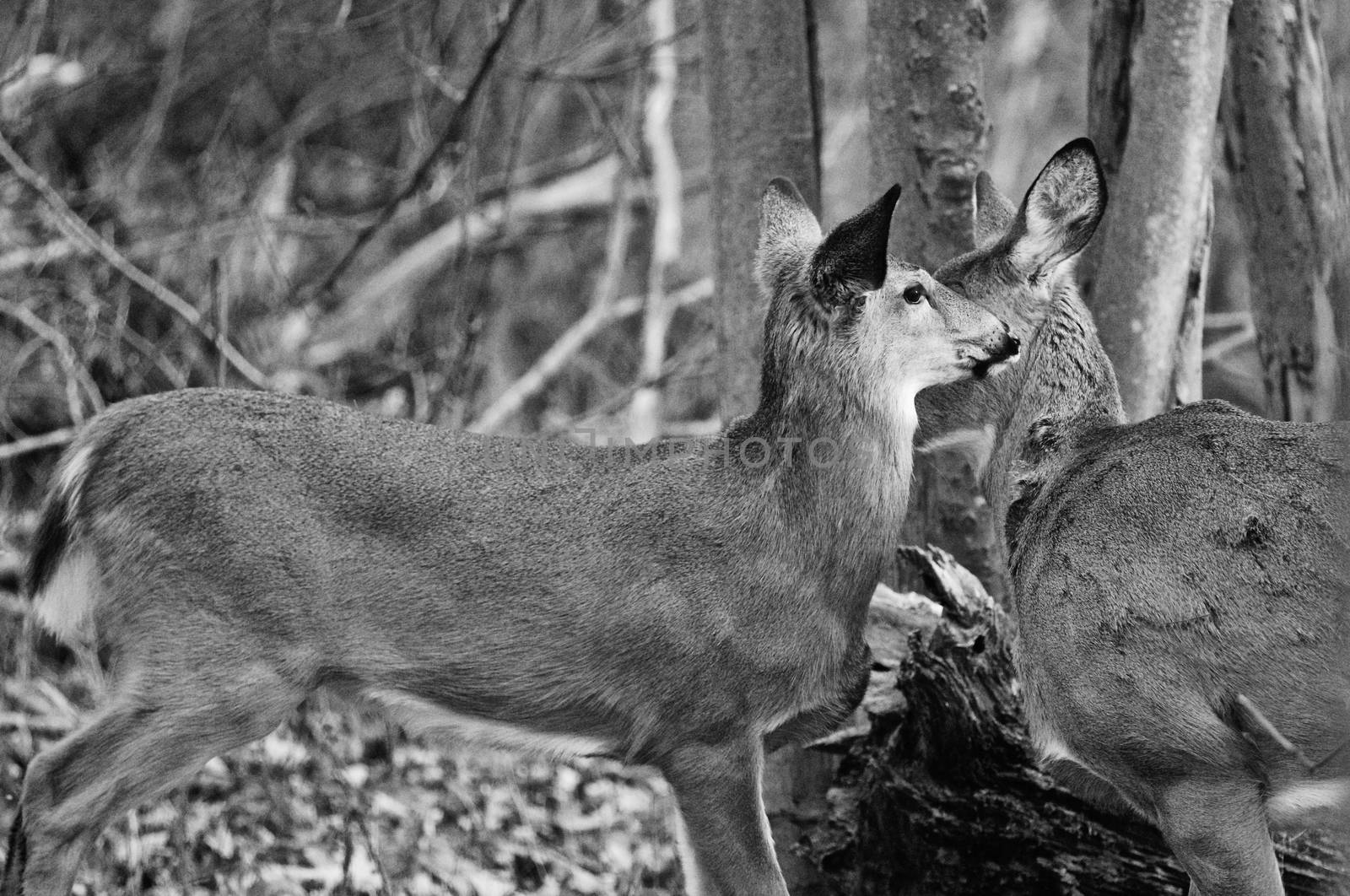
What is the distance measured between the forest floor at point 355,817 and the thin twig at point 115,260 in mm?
1642

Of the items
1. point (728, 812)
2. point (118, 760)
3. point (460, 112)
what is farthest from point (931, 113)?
point (118, 760)

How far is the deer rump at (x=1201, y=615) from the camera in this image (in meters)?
4.55

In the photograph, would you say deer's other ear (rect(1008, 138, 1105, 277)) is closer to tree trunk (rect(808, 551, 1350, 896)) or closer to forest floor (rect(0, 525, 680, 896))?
tree trunk (rect(808, 551, 1350, 896))

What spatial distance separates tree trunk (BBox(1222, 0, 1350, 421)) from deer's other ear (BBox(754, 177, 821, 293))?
88.5 inches

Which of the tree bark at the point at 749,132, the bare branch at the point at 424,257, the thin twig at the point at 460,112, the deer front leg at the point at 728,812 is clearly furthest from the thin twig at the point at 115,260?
the deer front leg at the point at 728,812

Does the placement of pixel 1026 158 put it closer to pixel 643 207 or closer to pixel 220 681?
pixel 643 207

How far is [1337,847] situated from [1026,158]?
→ 12.7 m

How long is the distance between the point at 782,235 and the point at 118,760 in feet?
9.55

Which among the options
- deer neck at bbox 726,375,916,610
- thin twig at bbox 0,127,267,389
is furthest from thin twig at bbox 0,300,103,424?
deer neck at bbox 726,375,916,610

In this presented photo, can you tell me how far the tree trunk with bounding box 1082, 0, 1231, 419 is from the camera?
6270 mm

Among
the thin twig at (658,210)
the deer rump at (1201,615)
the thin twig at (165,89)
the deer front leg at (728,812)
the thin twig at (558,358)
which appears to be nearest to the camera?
the deer rump at (1201,615)

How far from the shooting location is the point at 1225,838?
181 inches

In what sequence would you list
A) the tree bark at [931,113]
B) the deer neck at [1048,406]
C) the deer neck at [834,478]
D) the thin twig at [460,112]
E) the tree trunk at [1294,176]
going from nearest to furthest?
the deer neck at [834,478] → the deer neck at [1048,406] → the tree bark at [931,113] → the tree trunk at [1294,176] → the thin twig at [460,112]

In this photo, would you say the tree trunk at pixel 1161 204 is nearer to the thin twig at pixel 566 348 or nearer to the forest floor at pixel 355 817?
the forest floor at pixel 355 817
